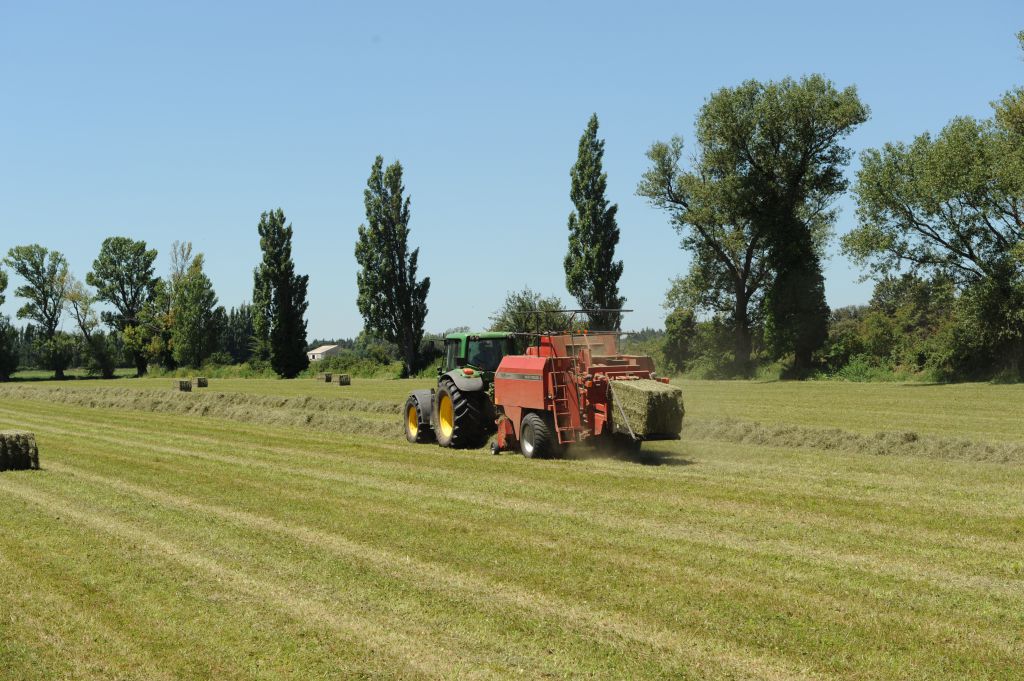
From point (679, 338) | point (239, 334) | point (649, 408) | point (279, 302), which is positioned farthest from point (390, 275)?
point (239, 334)

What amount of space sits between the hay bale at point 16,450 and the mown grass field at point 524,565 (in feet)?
2.11

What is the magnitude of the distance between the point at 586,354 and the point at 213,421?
524 inches

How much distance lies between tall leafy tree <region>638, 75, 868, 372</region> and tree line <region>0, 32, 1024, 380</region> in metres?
0.07

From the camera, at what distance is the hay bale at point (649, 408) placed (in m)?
12.4

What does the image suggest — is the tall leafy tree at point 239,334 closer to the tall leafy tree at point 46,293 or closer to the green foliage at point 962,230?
the tall leafy tree at point 46,293

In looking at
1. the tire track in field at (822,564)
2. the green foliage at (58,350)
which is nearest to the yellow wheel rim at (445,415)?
the tire track in field at (822,564)

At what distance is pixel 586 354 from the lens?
44.7 ft

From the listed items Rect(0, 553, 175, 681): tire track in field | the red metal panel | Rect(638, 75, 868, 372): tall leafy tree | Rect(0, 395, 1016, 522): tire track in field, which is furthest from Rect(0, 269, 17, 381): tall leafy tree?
Rect(0, 553, 175, 681): tire track in field

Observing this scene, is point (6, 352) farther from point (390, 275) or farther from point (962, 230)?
point (962, 230)

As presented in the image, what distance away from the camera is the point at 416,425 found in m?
17.4

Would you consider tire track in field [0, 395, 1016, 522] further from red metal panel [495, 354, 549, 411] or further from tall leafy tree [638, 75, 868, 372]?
tall leafy tree [638, 75, 868, 372]

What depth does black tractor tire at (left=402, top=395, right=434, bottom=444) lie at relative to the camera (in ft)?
56.3

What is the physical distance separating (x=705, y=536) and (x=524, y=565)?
1882 mm

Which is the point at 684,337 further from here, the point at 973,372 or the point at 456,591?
the point at 456,591
